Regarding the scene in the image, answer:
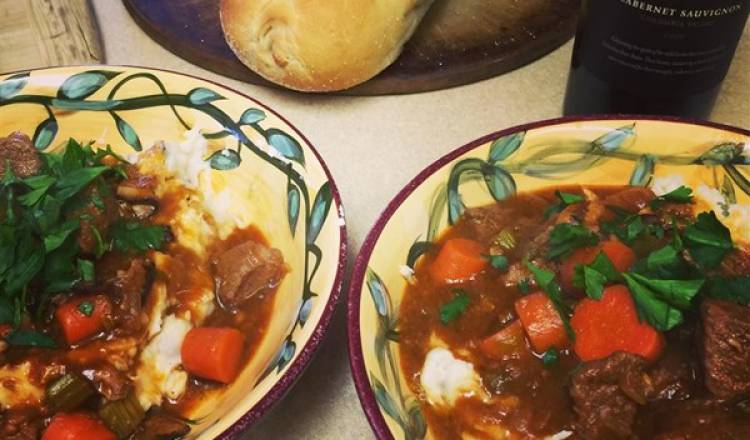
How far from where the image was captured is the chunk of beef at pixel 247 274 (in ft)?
3.84

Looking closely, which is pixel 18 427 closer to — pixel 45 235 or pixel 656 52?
pixel 45 235

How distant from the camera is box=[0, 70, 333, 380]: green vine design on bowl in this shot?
3.75 feet

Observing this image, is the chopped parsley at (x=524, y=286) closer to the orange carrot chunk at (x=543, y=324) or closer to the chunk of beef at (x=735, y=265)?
the orange carrot chunk at (x=543, y=324)

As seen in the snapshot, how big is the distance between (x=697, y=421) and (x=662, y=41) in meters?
0.62

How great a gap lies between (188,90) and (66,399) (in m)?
0.58

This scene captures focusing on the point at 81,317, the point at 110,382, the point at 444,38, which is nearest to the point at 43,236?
the point at 81,317

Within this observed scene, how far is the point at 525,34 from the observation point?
1.76 m

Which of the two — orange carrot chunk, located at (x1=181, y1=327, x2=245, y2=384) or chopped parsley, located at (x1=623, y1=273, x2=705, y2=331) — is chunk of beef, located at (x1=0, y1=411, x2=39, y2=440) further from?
chopped parsley, located at (x1=623, y1=273, x2=705, y2=331)

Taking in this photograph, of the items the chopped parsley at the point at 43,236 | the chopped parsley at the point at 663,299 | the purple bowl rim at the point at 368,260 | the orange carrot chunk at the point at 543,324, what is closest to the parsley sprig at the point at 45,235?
the chopped parsley at the point at 43,236

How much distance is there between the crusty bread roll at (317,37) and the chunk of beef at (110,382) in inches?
30.1

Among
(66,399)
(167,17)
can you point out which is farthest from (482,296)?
(167,17)

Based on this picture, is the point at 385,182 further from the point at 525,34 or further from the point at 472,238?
the point at 525,34

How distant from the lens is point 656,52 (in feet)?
4.09

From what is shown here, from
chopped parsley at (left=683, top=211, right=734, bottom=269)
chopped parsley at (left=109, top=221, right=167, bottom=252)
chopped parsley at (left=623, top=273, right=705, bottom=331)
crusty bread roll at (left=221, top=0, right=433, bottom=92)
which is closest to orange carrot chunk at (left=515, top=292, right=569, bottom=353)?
chopped parsley at (left=623, top=273, right=705, bottom=331)
